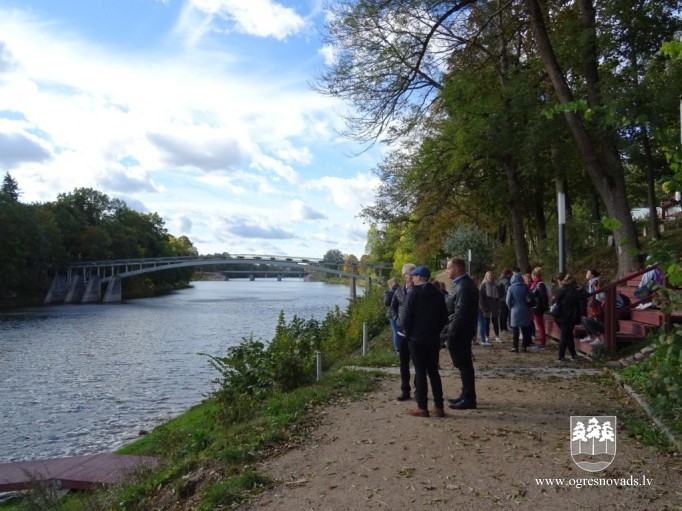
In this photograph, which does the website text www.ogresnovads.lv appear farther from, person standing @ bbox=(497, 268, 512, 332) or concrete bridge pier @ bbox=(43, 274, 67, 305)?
concrete bridge pier @ bbox=(43, 274, 67, 305)

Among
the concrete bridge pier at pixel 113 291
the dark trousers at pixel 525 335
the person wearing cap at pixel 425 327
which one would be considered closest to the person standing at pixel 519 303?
the dark trousers at pixel 525 335

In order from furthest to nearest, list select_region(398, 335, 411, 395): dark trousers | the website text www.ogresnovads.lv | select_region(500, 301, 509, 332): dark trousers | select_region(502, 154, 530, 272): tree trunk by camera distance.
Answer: select_region(502, 154, 530, 272): tree trunk, select_region(500, 301, 509, 332): dark trousers, select_region(398, 335, 411, 395): dark trousers, the website text www.ogresnovads.lv

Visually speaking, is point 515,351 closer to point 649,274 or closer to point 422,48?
point 649,274

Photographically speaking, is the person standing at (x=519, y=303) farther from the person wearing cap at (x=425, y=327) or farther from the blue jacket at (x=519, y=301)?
the person wearing cap at (x=425, y=327)

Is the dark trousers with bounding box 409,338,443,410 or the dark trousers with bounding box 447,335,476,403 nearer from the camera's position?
the dark trousers with bounding box 409,338,443,410

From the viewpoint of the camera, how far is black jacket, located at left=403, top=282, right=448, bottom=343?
6699 millimetres

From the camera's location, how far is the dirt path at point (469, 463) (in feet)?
14.8

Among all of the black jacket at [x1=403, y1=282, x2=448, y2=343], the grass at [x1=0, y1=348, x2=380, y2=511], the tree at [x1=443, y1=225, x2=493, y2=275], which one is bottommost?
the grass at [x1=0, y1=348, x2=380, y2=511]

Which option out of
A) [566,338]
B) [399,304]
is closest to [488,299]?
[566,338]

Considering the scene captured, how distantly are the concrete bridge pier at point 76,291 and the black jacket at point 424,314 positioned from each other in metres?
68.1

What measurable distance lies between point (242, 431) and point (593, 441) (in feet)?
13.0

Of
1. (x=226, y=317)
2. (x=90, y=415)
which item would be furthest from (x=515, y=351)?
(x=226, y=317)

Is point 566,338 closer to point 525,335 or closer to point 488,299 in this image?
point 525,335

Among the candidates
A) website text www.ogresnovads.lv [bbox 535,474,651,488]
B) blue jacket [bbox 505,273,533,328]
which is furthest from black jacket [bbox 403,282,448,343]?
blue jacket [bbox 505,273,533,328]
